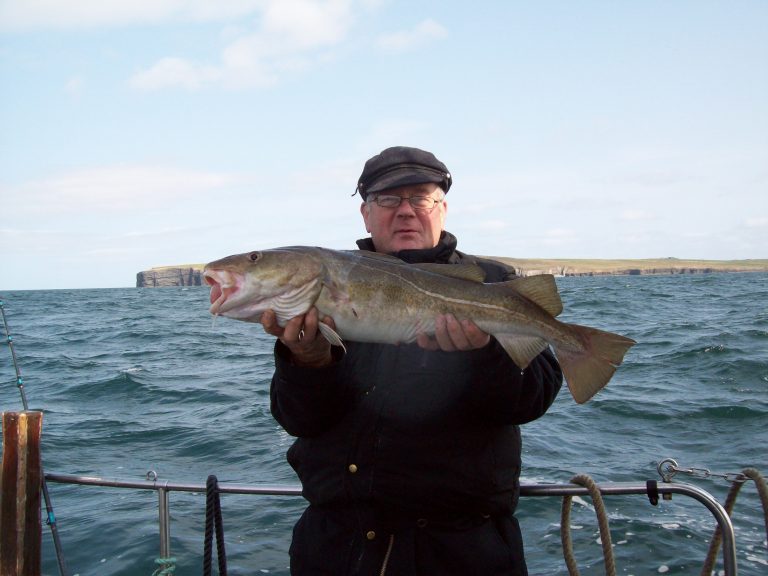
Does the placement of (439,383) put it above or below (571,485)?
above

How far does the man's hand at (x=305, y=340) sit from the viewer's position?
3156 mm

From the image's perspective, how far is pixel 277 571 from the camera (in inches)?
247

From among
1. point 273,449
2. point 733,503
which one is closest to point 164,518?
point 733,503

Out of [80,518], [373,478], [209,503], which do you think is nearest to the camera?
[373,478]

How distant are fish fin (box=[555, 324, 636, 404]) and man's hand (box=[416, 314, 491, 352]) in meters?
0.48

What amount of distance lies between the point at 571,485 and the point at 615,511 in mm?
4684

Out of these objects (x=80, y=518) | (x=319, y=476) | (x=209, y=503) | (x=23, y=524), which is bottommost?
(x=80, y=518)

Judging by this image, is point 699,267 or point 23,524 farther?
point 699,267

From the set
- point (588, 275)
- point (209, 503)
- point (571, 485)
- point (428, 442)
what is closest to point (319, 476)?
point (428, 442)

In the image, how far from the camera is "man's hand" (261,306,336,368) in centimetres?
316

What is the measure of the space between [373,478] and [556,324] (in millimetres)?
1338

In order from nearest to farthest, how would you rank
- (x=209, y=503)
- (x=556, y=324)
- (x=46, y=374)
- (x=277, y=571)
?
(x=556, y=324) → (x=209, y=503) → (x=277, y=571) → (x=46, y=374)

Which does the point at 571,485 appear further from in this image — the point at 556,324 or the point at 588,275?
the point at 588,275

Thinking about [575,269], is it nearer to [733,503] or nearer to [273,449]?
[273,449]
